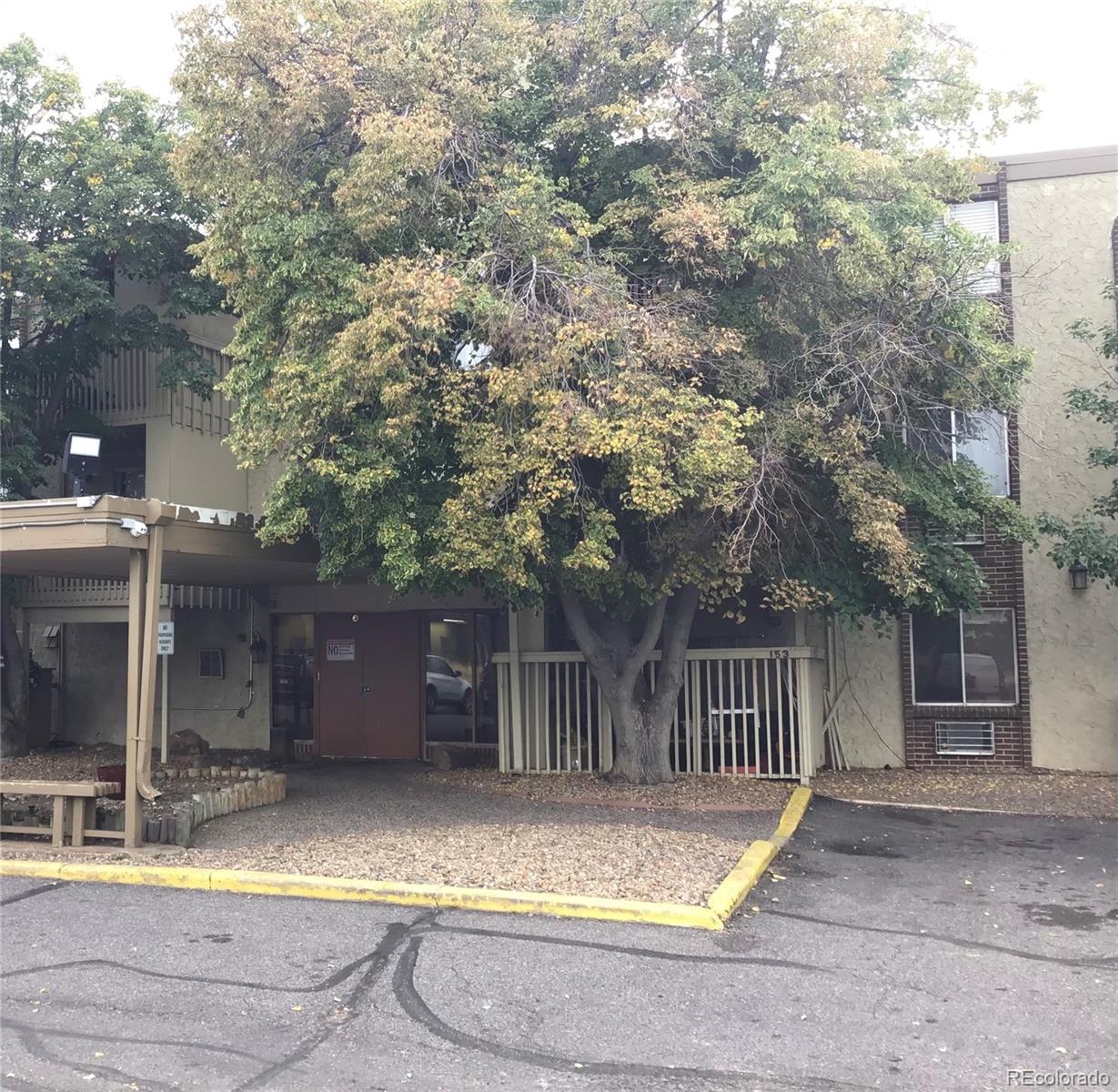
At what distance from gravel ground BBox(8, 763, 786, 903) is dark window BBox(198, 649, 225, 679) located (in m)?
5.18

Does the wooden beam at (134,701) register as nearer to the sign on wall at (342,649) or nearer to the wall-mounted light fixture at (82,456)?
the wall-mounted light fixture at (82,456)

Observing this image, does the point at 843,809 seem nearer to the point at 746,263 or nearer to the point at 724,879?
the point at 724,879

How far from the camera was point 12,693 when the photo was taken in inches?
650

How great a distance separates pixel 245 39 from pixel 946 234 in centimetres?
687

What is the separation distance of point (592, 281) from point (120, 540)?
4710 millimetres

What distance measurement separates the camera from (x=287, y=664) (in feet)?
54.1

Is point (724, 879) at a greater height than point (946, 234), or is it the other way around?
point (946, 234)

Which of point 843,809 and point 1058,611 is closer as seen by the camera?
point 843,809

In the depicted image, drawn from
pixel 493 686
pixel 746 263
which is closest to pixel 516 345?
pixel 746 263

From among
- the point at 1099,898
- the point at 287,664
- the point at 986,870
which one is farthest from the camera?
the point at 287,664

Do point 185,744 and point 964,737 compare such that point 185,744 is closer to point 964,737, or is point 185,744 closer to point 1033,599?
point 964,737

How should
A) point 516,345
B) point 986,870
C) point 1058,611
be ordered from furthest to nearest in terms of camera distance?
point 1058,611 → point 516,345 → point 986,870

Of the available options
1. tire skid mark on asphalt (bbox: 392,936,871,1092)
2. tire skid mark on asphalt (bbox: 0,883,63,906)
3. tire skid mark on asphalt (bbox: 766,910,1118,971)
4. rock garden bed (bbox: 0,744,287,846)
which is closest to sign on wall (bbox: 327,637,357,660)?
rock garden bed (bbox: 0,744,287,846)

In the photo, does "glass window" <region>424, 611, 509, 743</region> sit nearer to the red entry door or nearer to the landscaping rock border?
the red entry door
